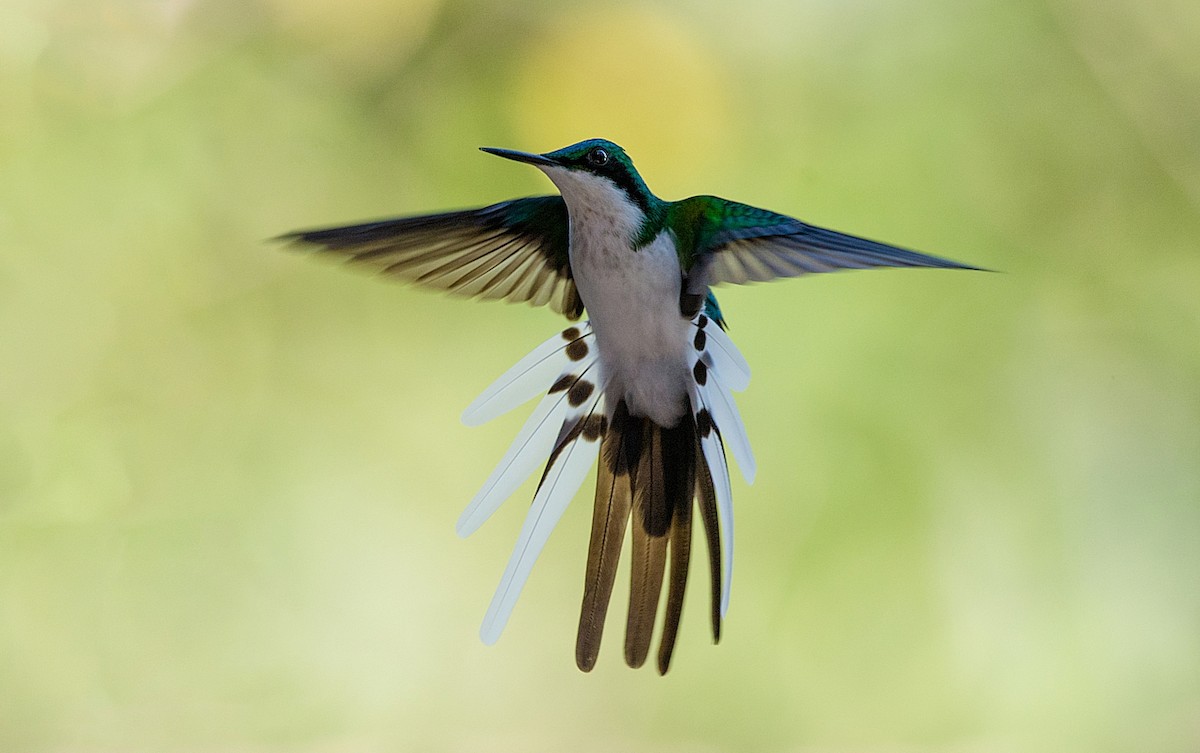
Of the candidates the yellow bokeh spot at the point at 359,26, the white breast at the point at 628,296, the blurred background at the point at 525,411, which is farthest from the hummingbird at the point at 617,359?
the yellow bokeh spot at the point at 359,26

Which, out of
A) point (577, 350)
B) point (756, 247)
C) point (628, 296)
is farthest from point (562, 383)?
point (756, 247)

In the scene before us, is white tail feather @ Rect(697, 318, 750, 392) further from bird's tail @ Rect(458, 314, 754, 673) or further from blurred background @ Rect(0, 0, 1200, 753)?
blurred background @ Rect(0, 0, 1200, 753)

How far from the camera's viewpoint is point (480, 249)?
986 mm

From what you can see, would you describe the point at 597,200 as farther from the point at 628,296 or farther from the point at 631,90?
the point at 631,90

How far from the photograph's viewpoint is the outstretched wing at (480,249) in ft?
2.71

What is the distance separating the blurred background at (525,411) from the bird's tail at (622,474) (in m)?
0.94

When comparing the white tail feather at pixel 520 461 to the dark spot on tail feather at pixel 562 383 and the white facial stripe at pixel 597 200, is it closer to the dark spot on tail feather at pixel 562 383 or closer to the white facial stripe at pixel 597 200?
the dark spot on tail feather at pixel 562 383

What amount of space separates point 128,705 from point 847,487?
1367 mm

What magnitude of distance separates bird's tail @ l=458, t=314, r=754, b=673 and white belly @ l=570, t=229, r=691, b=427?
0.01m

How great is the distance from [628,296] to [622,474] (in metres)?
0.18

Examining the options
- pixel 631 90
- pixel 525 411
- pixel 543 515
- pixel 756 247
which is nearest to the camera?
pixel 756 247

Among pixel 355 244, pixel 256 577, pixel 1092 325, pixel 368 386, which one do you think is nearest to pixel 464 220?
pixel 355 244

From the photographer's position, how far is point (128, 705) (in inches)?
78.5

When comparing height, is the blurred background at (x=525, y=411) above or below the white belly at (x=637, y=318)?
above
